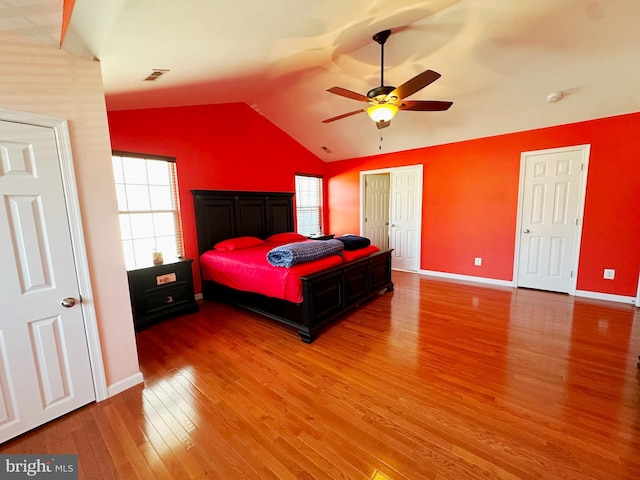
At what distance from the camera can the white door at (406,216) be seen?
518cm

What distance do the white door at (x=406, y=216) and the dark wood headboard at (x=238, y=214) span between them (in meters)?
2.19

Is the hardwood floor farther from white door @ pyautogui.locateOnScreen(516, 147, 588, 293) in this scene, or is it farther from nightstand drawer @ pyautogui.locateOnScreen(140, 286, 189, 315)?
white door @ pyautogui.locateOnScreen(516, 147, 588, 293)

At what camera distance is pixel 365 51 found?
117 inches

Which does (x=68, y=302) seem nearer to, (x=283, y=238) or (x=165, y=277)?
(x=165, y=277)

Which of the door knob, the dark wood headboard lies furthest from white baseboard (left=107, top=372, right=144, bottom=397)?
the dark wood headboard

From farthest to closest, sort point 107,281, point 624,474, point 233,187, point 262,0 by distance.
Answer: point 233,187 < point 107,281 < point 262,0 < point 624,474

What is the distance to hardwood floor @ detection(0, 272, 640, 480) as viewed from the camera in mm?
1428

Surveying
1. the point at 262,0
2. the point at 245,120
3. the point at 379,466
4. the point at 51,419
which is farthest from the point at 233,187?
the point at 379,466

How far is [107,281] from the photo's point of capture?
1913 mm

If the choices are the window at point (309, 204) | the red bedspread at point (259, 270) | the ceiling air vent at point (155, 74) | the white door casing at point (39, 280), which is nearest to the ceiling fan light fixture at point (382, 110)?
the red bedspread at point (259, 270)

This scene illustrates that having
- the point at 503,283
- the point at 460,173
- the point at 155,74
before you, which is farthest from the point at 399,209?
the point at 155,74

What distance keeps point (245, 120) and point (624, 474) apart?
17.5 feet

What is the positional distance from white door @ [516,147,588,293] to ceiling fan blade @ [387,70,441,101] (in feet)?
9.49

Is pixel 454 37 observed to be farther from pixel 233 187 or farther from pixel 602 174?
pixel 233 187
